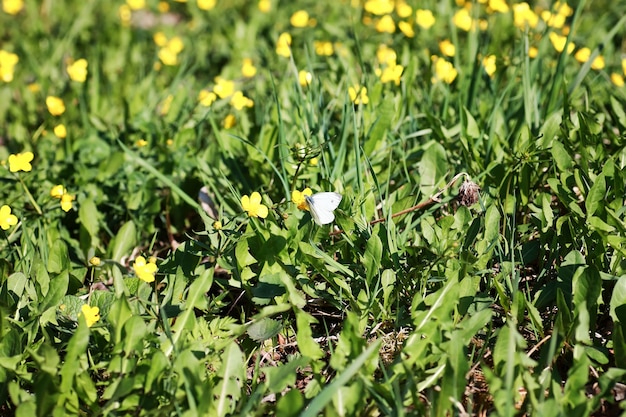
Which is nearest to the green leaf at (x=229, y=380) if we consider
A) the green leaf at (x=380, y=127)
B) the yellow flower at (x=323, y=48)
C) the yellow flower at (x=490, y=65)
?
the green leaf at (x=380, y=127)

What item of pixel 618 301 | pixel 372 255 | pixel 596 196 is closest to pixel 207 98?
pixel 372 255

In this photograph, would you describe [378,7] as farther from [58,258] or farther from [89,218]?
[58,258]

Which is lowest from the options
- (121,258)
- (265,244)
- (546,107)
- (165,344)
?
(121,258)

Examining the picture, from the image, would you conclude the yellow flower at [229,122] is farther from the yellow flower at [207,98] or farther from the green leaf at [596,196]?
the green leaf at [596,196]

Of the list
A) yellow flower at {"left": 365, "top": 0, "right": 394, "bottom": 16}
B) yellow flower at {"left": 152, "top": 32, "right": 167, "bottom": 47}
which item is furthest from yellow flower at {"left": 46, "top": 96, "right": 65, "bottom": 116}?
yellow flower at {"left": 365, "top": 0, "right": 394, "bottom": 16}

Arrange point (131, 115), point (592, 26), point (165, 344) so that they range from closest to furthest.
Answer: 1. point (165, 344)
2. point (131, 115)
3. point (592, 26)

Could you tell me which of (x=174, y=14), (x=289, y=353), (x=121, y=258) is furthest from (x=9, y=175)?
(x=174, y=14)

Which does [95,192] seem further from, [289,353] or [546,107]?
[546,107]
